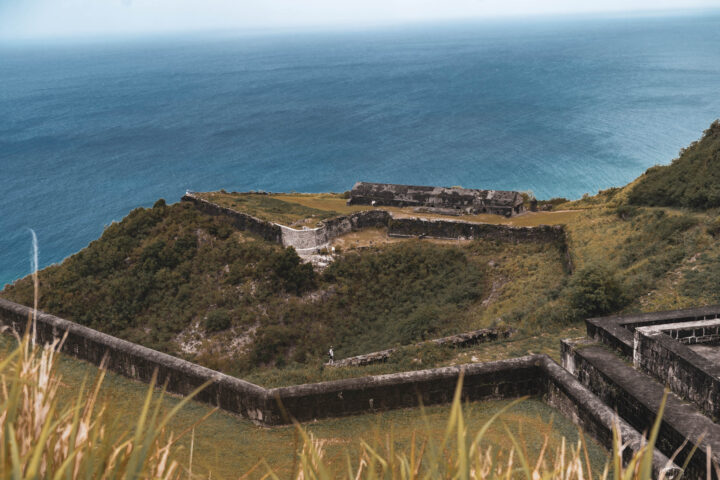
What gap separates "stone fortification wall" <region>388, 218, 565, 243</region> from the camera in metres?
29.4

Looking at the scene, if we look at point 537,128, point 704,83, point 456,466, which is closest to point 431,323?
point 456,466

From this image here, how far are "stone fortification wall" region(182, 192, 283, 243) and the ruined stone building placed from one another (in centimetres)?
1007

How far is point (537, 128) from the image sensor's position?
95.8 meters

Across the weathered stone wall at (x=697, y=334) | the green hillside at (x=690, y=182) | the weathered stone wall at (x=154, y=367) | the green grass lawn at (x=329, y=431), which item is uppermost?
the green hillside at (x=690, y=182)

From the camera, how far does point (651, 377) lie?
10.2 m

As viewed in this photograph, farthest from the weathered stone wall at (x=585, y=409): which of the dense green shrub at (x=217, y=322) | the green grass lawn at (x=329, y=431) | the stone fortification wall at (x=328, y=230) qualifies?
the stone fortification wall at (x=328, y=230)

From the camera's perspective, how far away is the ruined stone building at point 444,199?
1464 inches

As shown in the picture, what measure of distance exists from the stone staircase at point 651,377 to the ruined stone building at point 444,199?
25388 millimetres

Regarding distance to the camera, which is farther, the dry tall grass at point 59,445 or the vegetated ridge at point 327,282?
the vegetated ridge at point 327,282

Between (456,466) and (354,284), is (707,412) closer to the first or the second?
(456,466)

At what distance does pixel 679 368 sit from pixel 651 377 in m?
0.70

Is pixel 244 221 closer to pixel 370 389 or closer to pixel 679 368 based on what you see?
pixel 370 389

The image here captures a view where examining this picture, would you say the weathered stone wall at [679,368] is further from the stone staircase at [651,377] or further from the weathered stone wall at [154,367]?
the weathered stone wall at [154,367]

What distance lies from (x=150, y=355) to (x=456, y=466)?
355 inches
